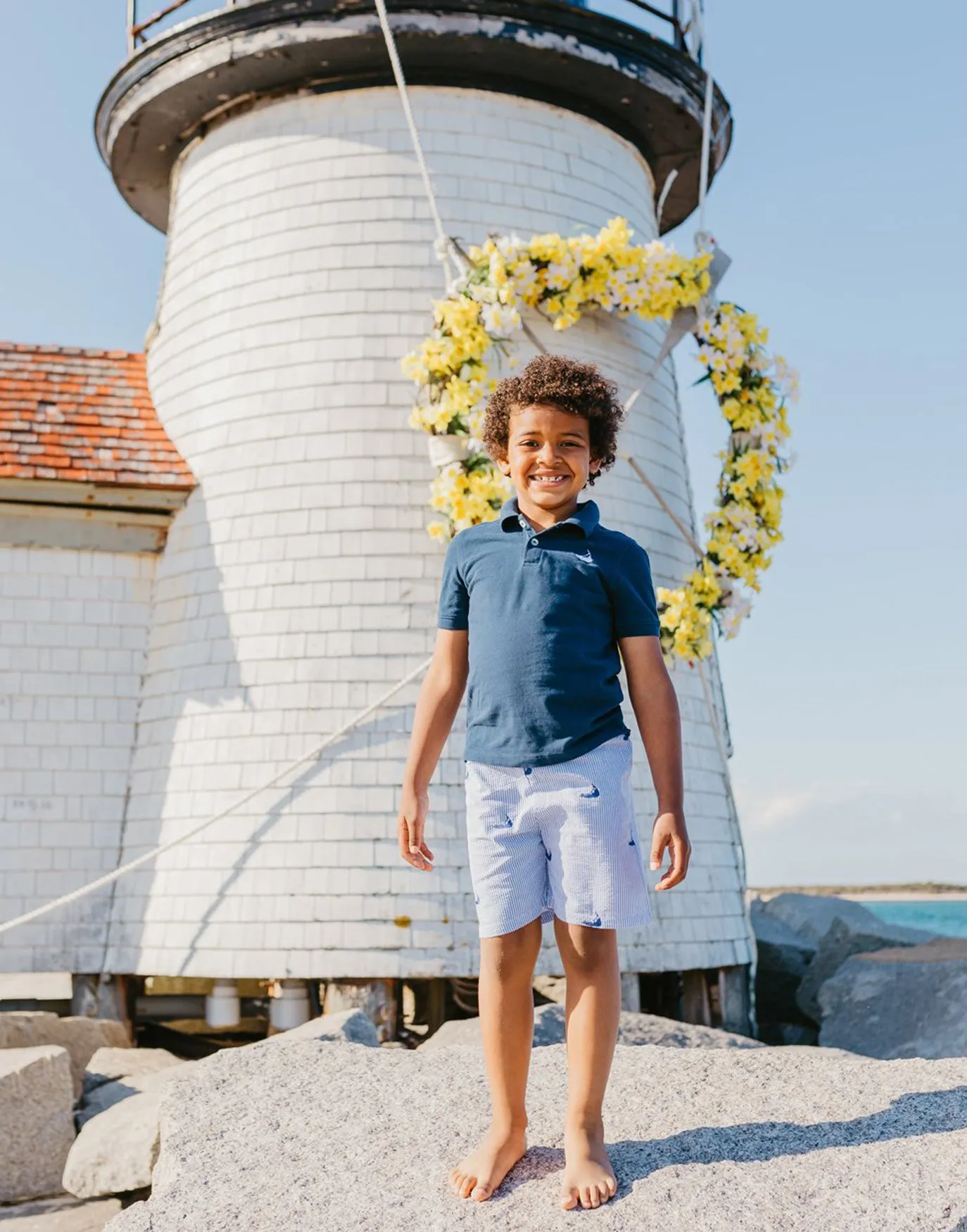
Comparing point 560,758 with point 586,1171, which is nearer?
point 586,1171

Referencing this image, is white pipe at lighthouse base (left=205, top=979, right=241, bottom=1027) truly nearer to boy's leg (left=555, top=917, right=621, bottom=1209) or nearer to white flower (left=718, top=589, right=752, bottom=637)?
white flower (left=718, top=589, right=752, bottom=637)

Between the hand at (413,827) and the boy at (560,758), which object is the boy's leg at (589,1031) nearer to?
the boy at (560,758)

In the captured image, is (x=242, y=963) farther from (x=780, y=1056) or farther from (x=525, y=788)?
(x=525, y=788)

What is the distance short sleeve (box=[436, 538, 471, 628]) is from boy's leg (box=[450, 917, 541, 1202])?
87cm

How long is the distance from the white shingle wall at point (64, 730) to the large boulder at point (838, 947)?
505 centimetres

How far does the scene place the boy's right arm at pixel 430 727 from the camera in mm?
3555

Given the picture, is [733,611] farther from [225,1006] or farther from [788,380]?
[225,1006]

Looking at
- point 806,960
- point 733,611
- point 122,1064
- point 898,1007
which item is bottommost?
point 122,1064

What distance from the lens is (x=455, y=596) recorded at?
3.58m

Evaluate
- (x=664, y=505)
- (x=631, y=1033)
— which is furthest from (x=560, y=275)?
(x=631, y=1033)

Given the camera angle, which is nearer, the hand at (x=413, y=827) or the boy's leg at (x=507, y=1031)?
the boy's leg at (x=507, y=1031)

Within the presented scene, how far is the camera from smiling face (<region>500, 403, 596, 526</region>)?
3.37m

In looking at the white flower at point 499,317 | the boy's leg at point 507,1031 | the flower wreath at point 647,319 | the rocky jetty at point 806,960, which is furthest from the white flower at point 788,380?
the boy's leg at point 507,1031

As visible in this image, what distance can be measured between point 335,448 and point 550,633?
4843mm
